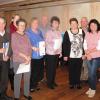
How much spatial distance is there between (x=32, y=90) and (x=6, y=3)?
6.30 m

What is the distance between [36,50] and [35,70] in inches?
16.7

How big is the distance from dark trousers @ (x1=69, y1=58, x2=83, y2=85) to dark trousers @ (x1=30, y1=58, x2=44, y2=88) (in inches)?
21.4

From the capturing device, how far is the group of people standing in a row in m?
3.74

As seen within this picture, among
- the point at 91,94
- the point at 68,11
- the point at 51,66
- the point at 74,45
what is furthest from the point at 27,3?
the point at 91,94

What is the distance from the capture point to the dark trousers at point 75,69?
4531 millimetres

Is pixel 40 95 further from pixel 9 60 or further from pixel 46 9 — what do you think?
pixel 46 9

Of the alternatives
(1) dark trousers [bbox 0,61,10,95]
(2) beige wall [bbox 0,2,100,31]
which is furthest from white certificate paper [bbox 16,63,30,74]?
(2) beige wall [bbox 0,2,100,31]

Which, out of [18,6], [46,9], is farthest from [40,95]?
[18,6]

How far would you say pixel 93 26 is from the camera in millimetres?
4148

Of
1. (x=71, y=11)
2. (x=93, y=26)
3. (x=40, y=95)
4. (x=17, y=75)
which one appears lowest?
(x=40, y=95)

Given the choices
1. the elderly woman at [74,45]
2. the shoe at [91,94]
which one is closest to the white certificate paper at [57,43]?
the elderly woman at [74,45]

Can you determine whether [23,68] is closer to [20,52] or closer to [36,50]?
[20,52]

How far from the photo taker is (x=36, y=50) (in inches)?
167

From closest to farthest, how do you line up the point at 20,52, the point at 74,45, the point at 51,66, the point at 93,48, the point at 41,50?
the point at 20,52 < the point at 93,48 < the point at 41,50 < the point at 74,45 < the point at 51,66
